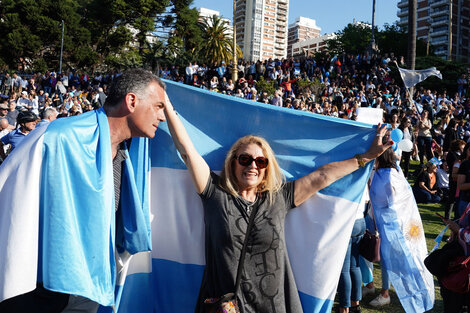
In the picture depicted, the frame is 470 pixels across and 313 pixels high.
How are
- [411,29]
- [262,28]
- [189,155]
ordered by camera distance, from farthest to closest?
[262,28]
[411,29]
[189,155]

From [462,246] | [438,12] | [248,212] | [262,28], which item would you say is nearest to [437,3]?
[438,12]

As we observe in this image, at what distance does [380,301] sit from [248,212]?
2707 mm

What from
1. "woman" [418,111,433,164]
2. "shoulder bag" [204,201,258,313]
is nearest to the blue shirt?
"shoulder bag" [204,201,258,313]

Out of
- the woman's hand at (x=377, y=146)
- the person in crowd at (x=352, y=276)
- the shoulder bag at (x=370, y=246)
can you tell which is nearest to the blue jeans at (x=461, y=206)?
the shoulder bag at (x=370, y=246)

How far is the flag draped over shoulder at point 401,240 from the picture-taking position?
3.65 m

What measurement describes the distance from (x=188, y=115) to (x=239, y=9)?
165 m

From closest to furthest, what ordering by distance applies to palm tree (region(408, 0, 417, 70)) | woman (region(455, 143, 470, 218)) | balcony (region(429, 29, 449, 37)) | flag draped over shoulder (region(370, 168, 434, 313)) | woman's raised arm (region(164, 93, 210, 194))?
1. woman's raised arm (region(164, 93, 210, 194))
2. flag draped over shoulder (region(370, 168, 434, 313))
3. woman (region(455, 143, 470, 218))
4. palm tree (region(408, 0, 417, 70))
5. balcony (region(429, 29, 449, 37))

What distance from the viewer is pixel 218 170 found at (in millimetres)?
2900

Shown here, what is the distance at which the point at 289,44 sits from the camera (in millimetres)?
191875

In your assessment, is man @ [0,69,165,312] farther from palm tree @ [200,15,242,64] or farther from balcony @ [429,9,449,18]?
balcony @ [429,9,449,18]

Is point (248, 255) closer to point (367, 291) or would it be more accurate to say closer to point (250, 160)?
point (250, 160)

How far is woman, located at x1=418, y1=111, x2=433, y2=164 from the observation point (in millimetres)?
12914

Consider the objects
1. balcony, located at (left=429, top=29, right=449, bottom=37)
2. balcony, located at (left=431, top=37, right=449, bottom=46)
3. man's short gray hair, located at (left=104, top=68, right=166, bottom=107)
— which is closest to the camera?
man's short gray hair, located at (left=104, top=68, right=166, bottom=107)

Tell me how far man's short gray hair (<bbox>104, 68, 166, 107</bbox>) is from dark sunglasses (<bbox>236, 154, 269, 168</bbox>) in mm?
734
